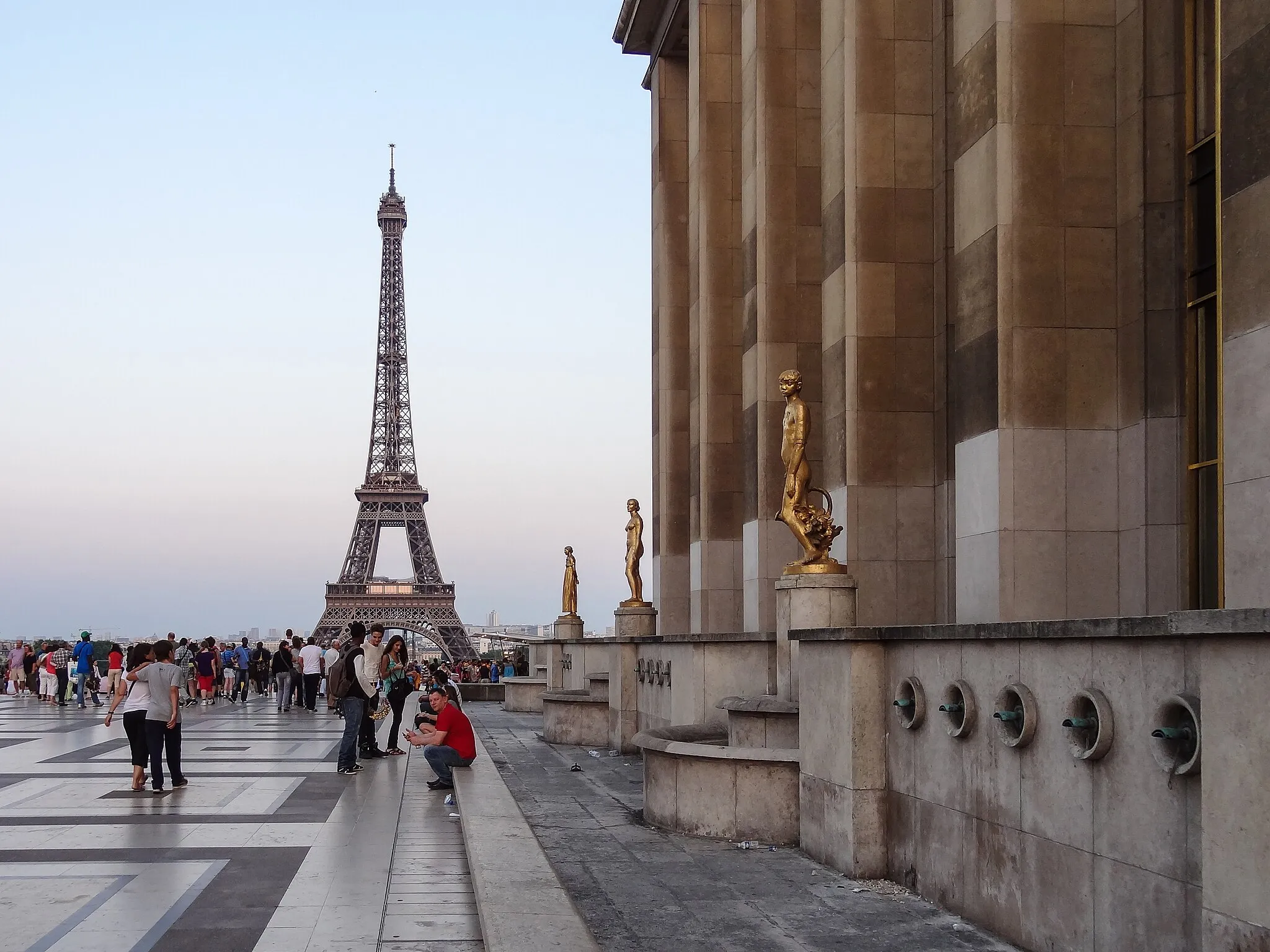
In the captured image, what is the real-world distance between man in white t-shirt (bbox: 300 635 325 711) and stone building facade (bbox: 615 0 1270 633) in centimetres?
1724

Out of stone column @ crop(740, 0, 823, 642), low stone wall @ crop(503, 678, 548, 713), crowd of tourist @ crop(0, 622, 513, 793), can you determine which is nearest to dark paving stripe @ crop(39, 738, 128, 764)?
crowd of tourist @ crop(0, 622, 513, 793)

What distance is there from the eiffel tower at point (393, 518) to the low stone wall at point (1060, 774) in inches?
3937

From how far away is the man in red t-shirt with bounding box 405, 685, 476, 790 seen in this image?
58.1 ft

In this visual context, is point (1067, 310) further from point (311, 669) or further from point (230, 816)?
point (311, 669)

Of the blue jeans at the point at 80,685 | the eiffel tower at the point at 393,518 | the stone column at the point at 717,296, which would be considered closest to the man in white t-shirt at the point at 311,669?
the blue jeans at the point at 80,685

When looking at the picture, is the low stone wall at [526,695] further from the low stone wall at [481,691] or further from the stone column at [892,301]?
the stone column at [892,301]

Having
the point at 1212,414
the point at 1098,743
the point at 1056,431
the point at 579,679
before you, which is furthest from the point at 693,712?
the point at 579,679

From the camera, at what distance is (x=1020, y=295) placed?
14.6m

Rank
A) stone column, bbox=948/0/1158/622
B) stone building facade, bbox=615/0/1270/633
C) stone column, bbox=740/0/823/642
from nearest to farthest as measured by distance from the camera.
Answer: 1. stone building facade, bbox=615/0/1270/633
2. stone column, bbox=948/0/1158/622
3. stone column, bbox=740/0/823/642

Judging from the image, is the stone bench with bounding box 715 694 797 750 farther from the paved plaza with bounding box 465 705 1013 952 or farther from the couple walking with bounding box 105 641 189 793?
the couple walking with bounding box 105 641 189 793

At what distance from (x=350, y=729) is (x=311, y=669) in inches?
728

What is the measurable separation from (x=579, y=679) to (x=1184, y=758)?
25.9 metres

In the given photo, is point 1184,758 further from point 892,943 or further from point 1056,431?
point 1056,431

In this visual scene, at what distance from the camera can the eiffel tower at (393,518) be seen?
111188 mm
